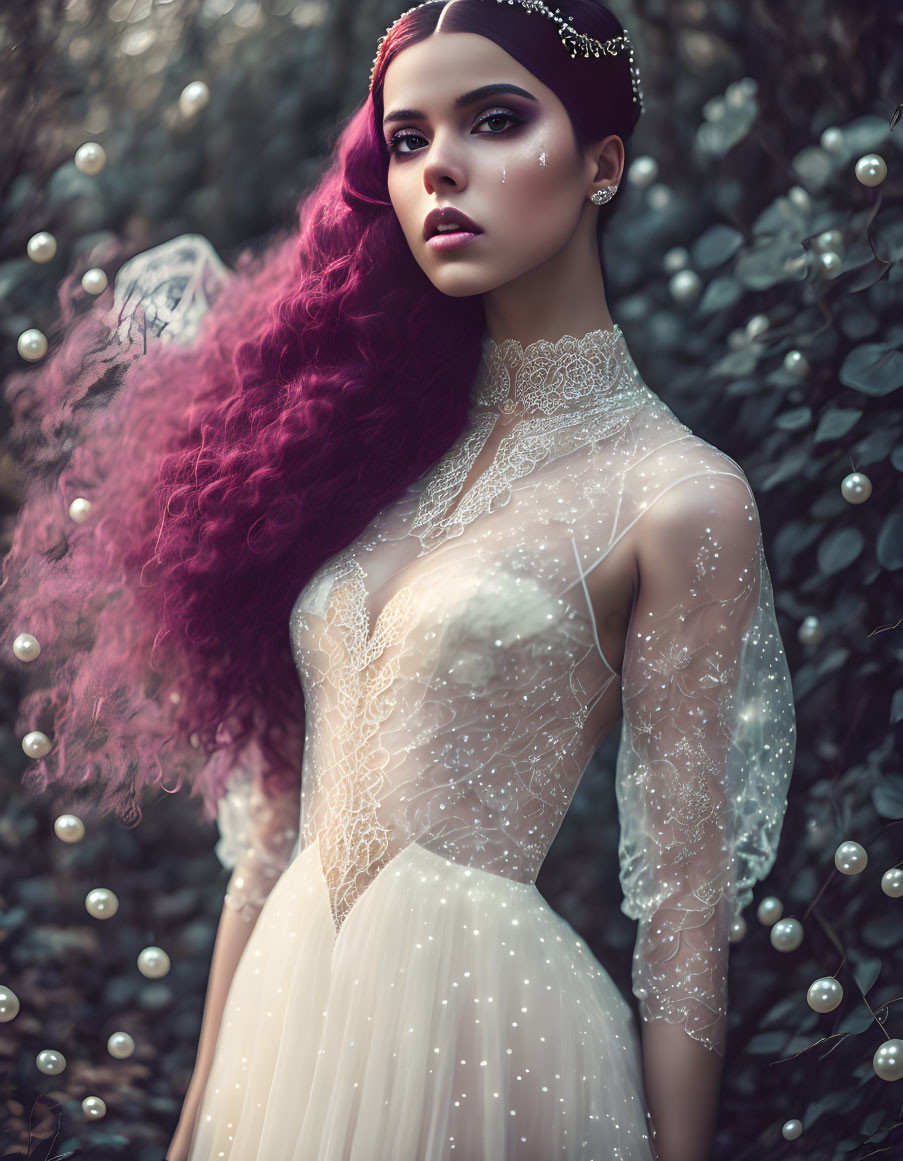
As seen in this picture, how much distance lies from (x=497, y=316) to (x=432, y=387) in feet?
0.40

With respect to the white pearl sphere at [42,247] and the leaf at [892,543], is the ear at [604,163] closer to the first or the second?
the leaf at [892,543]

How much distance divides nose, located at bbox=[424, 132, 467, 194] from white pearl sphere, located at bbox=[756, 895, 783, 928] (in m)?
0.93

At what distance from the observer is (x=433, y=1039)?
3.28ft

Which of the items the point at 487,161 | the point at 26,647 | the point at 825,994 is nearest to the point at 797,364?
the point at 487,161

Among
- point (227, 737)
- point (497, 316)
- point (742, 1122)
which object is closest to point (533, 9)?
point (497, 316)

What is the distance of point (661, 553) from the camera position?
102 cm

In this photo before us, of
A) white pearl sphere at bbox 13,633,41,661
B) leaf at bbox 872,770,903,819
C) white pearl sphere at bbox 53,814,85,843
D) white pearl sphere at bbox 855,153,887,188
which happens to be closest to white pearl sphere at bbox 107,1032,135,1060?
white pearl sphere at bbox 53,814,85,843

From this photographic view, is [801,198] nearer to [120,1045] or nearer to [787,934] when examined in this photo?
[787,934]

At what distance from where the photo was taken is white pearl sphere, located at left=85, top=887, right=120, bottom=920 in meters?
1.47

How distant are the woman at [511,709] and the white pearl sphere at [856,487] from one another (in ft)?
1.05

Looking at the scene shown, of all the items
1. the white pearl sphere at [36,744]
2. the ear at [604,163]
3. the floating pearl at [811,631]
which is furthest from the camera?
the white pearl sphere at [36,744]

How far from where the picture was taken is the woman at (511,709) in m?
1.01

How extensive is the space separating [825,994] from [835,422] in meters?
0.69

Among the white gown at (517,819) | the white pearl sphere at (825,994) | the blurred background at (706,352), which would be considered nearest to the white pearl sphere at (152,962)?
the blurred background at (706,352)
